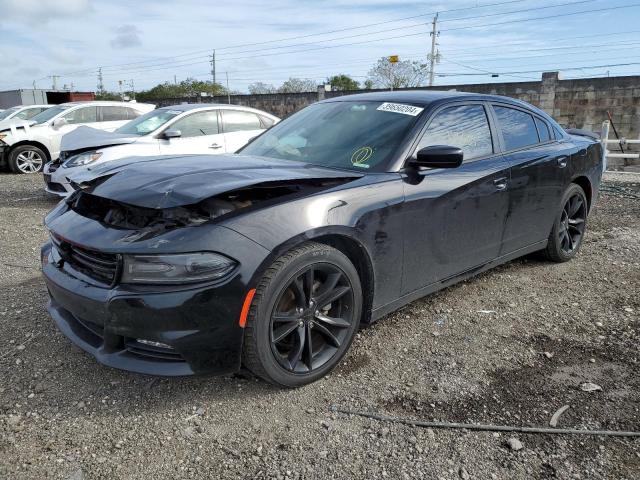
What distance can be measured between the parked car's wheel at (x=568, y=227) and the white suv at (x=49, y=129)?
9.28 meters

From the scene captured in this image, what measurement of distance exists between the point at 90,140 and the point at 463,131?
5.67 m

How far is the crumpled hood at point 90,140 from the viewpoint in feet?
23.1

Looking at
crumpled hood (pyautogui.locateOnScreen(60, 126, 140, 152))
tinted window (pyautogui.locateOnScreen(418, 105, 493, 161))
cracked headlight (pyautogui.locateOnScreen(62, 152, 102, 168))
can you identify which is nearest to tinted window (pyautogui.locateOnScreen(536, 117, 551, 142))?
tinted window (pyautogui.locateOnScreen(418, 105, 493, 161))

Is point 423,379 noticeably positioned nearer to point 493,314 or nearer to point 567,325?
point 493,314

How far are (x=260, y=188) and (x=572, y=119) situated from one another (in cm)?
1868

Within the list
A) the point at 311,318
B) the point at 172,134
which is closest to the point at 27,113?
the point at 172,134

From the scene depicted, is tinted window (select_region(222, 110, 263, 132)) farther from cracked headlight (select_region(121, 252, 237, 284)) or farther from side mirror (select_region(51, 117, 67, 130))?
cracked headlight (select_region(121, 252, 237, 284))

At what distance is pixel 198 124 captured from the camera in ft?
26.6

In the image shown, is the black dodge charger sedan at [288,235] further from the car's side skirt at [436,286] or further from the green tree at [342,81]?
the green tree at [342,81]

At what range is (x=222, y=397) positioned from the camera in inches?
100

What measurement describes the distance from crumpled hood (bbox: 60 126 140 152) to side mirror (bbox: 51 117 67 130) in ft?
12.4

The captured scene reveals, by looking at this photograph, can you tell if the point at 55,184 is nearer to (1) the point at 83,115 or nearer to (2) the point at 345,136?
(1) the point at 83,115

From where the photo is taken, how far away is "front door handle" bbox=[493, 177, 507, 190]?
138 inches

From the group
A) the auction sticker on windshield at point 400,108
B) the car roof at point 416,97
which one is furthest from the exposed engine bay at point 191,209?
the car roof at point 416,97
